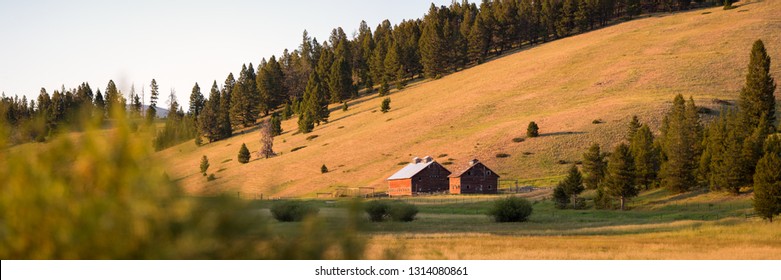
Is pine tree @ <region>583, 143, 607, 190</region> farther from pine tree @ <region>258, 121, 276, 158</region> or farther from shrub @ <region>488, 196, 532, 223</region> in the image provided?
pine tree @ <region>258, 121, 276, 158</region>

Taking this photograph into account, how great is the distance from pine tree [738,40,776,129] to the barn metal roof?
41.6m

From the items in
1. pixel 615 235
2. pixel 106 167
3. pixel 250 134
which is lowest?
pixel 615 235

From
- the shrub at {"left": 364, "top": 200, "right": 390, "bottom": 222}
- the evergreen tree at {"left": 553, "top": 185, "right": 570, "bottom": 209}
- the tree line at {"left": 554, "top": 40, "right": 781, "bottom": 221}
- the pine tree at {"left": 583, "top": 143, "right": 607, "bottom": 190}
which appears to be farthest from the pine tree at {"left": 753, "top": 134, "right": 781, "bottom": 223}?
the pine tree at {"left": 583, "top": 143, "right": 607, "bottom": 190}

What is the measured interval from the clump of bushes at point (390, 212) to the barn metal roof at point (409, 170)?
47828 mm

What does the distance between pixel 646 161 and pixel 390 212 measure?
4008 centimetres

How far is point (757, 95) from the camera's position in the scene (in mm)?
101938

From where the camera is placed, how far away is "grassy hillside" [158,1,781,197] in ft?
360

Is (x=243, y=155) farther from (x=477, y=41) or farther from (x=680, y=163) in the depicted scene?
(x=477, y=41)

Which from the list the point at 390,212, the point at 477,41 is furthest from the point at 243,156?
the point at 390,212

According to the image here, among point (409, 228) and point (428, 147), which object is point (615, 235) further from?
point (428, 147)

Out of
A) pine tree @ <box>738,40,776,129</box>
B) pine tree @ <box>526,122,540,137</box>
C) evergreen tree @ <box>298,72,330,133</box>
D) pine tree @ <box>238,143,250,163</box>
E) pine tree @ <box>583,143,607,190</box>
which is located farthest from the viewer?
evergreen tree @ <box>298,72,330,133</box>

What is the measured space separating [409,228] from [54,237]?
39243 millimetres

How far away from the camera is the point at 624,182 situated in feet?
233

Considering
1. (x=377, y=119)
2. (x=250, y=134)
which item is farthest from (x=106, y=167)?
(x=250, y=134)
